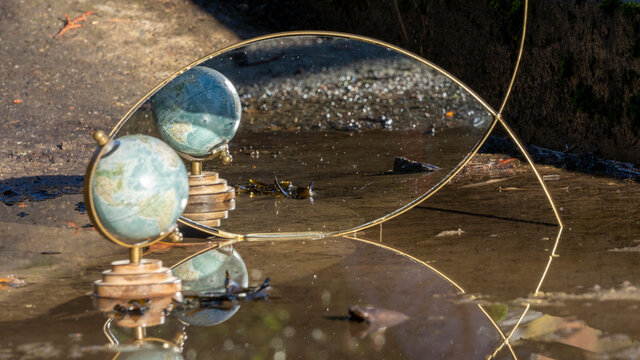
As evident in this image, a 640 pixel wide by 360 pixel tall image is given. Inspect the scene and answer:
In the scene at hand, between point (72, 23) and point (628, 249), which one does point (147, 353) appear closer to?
point (628, 249)

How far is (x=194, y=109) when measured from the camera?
652 cm

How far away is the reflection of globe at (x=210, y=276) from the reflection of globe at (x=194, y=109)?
1333 millimetres

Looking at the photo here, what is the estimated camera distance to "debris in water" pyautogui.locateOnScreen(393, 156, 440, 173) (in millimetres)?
6627

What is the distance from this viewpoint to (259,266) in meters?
5.07

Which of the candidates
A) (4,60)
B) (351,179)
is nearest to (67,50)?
(4,60)

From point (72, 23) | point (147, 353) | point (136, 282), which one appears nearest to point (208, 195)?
point (136, 282)

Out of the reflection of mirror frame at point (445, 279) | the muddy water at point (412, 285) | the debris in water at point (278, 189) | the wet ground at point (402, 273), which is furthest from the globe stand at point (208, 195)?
the reflection of mirror frame at point (445, 279)

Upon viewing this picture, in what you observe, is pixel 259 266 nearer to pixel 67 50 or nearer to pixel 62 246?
pixel 62 246

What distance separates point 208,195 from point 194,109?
67cm

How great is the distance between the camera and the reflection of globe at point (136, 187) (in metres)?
4.32

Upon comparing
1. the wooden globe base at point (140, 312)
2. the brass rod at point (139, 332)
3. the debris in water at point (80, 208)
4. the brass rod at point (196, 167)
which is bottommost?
the brass rod at point (139, 332)

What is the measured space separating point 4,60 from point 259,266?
26.2 ft

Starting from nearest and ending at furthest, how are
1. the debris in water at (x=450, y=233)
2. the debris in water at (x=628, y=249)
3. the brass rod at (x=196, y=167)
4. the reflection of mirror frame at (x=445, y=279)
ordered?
the reflection of mirror frame at (x=445, y=279) < the debris in water at (x=628, y=249) < the debris in water at (x=450, y=233) < the brass rod at (x=196, y=167)

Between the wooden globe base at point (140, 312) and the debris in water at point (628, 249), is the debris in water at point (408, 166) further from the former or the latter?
the wooden globe base at point (140, 312)
